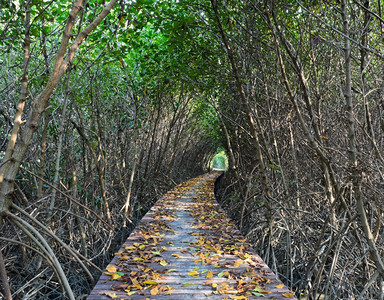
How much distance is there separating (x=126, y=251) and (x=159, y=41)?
13.6 feet

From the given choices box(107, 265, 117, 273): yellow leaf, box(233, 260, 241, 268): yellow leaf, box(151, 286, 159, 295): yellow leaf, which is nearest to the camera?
box(151, 286, 159, 295): yellow leaf

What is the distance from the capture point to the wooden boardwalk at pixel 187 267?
257 centimetres

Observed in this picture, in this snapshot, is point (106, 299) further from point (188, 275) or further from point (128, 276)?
point (188, 275)

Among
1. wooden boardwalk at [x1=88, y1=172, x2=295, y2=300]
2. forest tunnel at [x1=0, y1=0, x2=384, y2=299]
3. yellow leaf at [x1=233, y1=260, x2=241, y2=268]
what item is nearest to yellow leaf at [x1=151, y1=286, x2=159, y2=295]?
wooden boardwalk at [x1=88, y1=172, x2=295, y2=300]

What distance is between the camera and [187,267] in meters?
3.15

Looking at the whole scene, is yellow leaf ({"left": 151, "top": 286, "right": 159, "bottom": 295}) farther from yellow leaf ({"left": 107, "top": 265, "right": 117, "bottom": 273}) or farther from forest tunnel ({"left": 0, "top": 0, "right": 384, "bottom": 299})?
forest tunnel ({"left": 0, "top": 0, "right": 384, "bottom": 299})

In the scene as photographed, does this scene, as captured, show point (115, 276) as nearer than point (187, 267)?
Yes

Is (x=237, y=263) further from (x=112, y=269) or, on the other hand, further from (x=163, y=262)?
(x=112, y=269)

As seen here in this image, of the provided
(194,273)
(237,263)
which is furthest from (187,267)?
(237,263)

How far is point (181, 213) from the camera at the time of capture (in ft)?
18.9

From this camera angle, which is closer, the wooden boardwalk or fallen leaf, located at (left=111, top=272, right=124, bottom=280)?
the wooden boardwalk

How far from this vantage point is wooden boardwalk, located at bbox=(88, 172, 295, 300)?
8.43 ft

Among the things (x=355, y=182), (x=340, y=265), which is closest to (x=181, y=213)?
(x=340, y=265)

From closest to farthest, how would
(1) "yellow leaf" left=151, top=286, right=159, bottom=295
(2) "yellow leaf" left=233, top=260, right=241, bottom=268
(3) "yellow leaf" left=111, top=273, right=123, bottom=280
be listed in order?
1. (1) "yellow leaf" left=151, top=286, right=159, bottom=295
2. (3) "yellow leaf" left=111, top=273, right=123, bottom=280
3. (2) "yellow leaf" left=233, top=260, right=241, bottom=268
